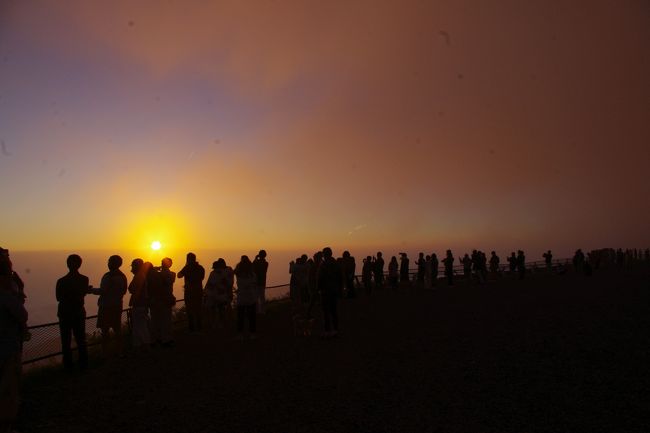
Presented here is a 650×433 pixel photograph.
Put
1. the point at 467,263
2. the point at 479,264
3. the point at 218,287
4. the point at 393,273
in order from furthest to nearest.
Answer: the point at 467,263 → the point at 479,264 → the point at 393,273 → the point at 218,287

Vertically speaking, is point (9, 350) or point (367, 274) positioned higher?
point (9, 350)

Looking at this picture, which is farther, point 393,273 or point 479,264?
point 479,264

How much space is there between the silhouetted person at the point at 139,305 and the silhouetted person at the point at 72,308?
1.42 m

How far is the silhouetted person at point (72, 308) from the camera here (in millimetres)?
9156

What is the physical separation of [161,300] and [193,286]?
6.69 feet

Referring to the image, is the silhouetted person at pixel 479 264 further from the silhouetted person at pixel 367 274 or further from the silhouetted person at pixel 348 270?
the silhouetted person at pixel 348 270

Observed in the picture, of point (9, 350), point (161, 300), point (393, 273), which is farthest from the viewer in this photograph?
point (393, 273)

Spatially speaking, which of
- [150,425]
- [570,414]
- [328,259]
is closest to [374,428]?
[570,414]

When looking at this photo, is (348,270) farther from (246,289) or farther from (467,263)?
(467,263)

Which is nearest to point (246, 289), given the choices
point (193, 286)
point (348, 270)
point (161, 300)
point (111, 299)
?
point (161, 300)

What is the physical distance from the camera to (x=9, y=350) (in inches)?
207

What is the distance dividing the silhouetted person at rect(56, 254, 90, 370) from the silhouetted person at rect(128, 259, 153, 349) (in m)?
1.42

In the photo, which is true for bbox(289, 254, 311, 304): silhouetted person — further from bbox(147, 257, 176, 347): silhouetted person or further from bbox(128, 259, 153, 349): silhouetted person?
bbox(128, 259, 153, 349): silhouetted person

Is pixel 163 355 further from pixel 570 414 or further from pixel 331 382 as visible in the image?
pixel 570 414
